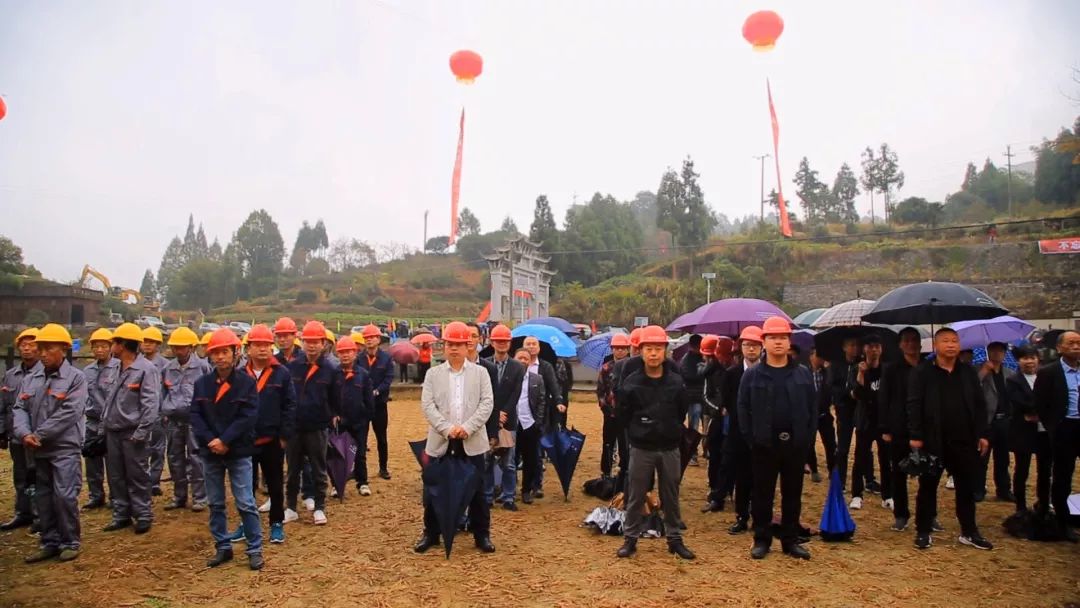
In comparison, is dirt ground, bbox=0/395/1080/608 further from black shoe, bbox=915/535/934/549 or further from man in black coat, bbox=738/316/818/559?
man in black coat, bbox=738/316/818/559

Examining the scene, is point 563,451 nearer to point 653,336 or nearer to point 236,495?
point 653,336

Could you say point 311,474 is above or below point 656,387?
below

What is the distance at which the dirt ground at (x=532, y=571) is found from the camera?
4309mm

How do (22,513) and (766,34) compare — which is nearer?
(22,513)

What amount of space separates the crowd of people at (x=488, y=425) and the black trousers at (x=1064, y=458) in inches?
0.5

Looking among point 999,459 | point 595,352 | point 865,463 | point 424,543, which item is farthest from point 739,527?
point 595,352

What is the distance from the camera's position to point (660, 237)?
8500cm

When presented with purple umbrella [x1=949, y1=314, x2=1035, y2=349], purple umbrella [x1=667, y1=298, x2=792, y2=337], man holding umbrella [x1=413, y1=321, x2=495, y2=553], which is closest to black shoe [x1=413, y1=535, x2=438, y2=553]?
man holding umbrella [x1=413, y1=321, x2=495, y2=553]

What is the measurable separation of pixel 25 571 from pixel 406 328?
31844 mm

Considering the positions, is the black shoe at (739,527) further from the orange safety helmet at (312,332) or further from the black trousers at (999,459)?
the orange safety helmet at (312,332)

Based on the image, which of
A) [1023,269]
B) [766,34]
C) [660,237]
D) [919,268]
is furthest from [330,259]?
[766,34]

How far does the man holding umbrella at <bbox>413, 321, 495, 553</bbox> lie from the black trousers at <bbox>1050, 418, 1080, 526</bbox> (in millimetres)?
4763

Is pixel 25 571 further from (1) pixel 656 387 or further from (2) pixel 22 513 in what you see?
(1) pixel 656 387

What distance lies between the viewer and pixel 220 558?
4965 millimetres
